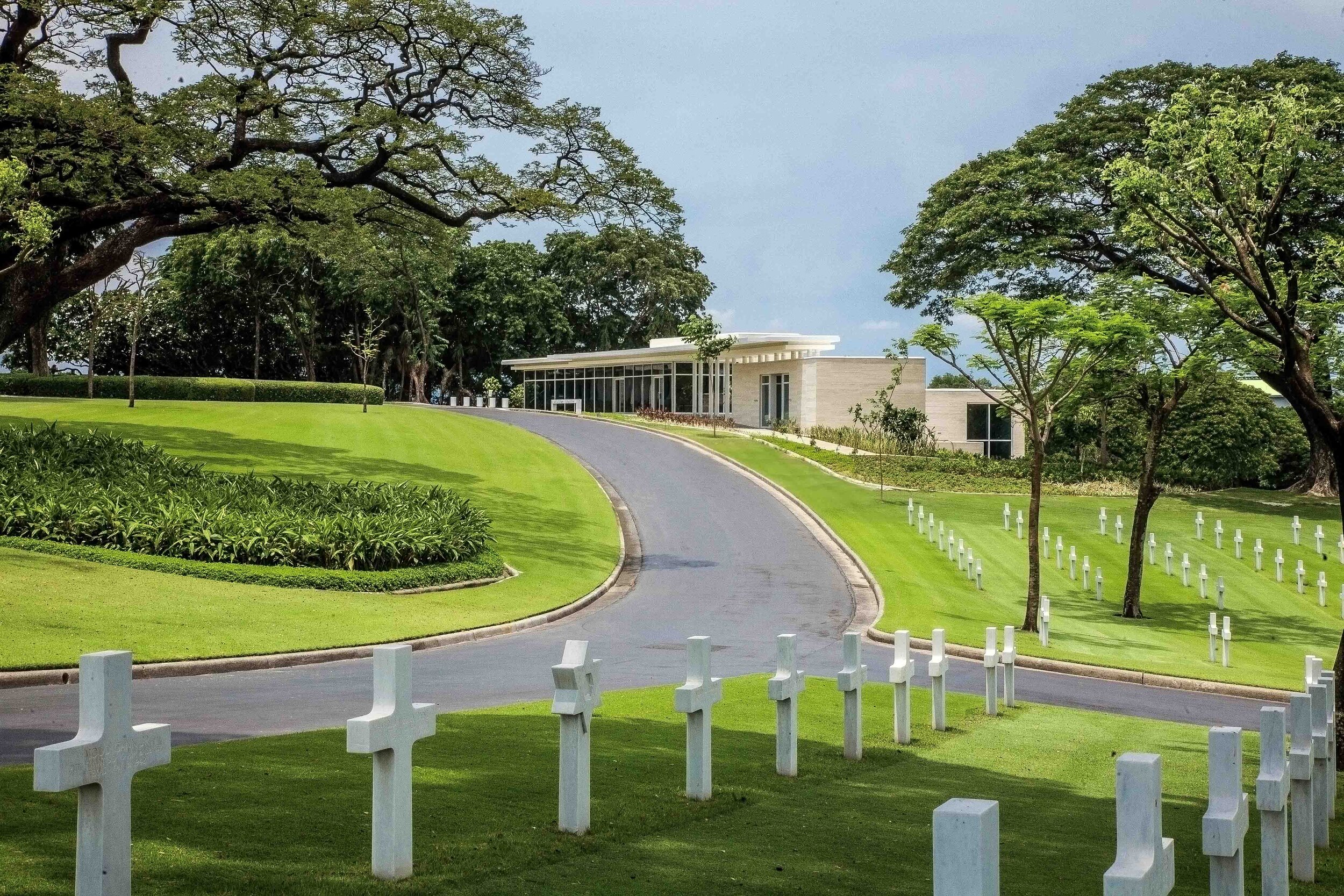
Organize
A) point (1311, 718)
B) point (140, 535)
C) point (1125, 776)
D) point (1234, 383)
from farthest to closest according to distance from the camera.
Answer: point (1234, 383), point (140, 535), point (1311, 718), point (1125, 776)

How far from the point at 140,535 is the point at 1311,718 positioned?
727 inches

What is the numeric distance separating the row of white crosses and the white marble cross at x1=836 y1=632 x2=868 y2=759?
17927 mm

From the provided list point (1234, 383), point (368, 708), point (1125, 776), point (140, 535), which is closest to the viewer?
point (1125, 776)

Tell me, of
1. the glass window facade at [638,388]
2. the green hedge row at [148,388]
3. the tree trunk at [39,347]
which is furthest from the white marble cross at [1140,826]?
the tree trunk at [39,347]

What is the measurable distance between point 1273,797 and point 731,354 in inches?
2265

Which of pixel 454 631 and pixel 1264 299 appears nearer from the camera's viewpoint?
pixel 1264 299

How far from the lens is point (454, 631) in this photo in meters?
18.8

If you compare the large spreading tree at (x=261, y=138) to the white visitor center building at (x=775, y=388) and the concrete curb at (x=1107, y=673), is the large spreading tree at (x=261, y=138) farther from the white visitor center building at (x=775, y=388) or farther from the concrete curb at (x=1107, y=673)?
the white visitor center building at (x=775, y=388)

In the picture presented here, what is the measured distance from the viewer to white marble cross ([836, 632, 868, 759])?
932 centimetres

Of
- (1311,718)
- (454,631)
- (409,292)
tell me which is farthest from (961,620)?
(409,292)

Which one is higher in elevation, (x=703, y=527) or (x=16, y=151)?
(x=16, y=151)

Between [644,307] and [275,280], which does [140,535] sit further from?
[644,307]

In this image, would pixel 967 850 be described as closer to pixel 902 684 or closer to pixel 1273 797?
pixel 1273 797

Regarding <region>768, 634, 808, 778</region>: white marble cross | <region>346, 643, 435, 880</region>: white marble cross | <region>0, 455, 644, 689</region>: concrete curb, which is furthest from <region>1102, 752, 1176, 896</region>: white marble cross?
<region>0, 455, 644, 689</region>: concrete curb
